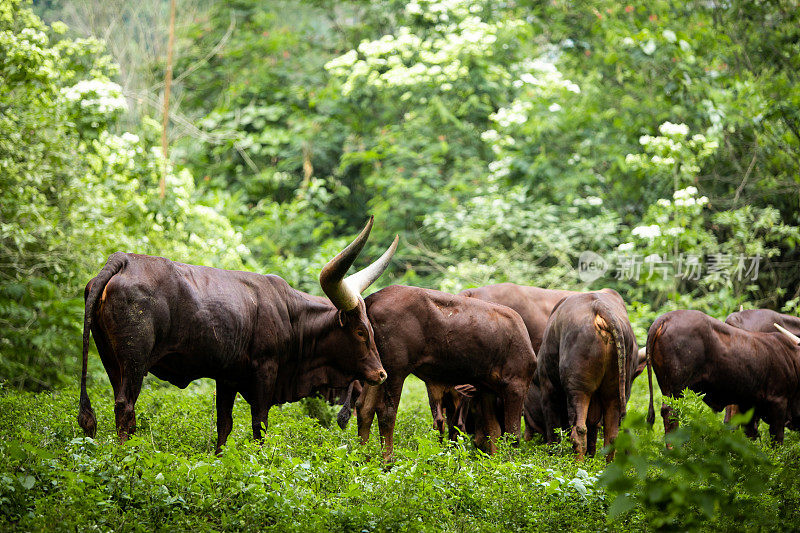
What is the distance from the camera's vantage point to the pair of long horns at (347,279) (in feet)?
22.0

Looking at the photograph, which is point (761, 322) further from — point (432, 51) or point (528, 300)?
point (432, 51)

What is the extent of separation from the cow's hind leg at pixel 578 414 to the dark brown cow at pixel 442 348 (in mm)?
474

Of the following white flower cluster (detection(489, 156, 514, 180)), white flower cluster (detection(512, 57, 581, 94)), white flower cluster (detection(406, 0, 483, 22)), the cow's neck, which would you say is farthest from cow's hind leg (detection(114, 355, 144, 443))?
white flower cluster (detection(406, 0, 483, 22))

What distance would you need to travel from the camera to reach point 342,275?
6.89 m

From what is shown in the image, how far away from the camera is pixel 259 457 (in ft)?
18.6

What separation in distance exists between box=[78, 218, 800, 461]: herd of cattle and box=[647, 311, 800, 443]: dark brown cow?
0.05 ft

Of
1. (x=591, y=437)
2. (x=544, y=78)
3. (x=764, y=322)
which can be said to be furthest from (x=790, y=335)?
(x=544, y=78)

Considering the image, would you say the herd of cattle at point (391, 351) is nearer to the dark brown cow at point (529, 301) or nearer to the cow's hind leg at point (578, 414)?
the cow's hind leg at point (578, 414)

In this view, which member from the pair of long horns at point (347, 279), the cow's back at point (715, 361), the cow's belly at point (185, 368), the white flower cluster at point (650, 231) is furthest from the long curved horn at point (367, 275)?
the white flower cluster at point (650, 231)

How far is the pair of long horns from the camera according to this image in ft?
22.0

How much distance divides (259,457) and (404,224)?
15036mm

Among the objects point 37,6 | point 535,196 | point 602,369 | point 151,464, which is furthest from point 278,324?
point 37,6

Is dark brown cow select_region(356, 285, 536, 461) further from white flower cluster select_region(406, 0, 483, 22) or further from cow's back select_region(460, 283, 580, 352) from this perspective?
white flower cluster select_region(406, 0, 483, 22)

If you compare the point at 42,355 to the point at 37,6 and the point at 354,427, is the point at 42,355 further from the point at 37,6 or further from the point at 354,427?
the point at 37,6
